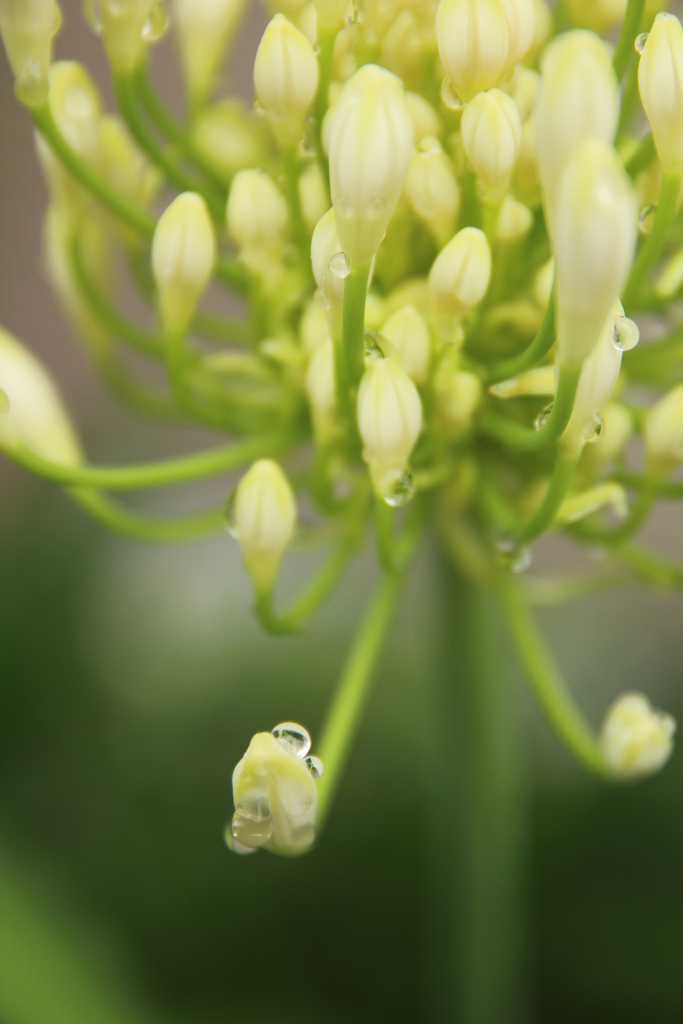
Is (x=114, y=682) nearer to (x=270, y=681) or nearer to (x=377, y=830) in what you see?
(x=270, y=681)

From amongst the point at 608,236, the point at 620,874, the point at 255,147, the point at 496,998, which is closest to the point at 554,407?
the point at 608,236

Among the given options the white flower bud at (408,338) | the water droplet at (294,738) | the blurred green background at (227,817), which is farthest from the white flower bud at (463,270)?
the blurred green background at (227,817)

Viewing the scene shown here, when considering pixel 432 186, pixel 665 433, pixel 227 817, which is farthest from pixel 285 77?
pixel 227 817

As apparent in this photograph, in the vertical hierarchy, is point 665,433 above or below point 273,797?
above

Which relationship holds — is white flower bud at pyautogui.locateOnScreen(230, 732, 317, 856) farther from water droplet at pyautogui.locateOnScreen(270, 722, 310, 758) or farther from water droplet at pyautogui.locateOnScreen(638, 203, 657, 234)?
water droplet at pyautogui.locateOnScreen(638, 203, 657, 234)

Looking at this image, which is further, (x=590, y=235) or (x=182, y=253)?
(x=182, y=253)

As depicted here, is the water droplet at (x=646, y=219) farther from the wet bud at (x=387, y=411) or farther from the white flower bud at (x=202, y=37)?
the white flower bud at (x=202, y=37)

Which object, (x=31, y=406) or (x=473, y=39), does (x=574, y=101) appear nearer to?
(x=473, y=39)
